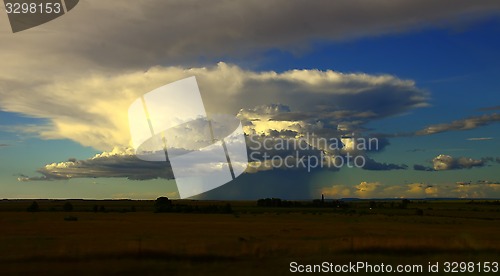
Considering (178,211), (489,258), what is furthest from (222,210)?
(489,258)

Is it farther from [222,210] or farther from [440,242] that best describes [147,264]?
[222,210]

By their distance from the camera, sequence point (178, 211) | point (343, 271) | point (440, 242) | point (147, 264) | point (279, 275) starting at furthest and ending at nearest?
point (178, 211) → point (440, 242) → point (147, 264) → point (343, 271) → point (279, 275)

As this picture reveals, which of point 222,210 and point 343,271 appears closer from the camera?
point 343,271

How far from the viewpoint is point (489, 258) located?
29.9m

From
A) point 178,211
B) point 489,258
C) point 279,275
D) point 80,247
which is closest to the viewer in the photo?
point 279,275

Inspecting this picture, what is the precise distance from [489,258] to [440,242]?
947 centimetres

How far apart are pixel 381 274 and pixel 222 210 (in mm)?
98224

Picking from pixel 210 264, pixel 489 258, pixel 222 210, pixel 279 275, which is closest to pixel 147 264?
pixel 210 264

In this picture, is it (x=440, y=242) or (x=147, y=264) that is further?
(x=440, y=242)

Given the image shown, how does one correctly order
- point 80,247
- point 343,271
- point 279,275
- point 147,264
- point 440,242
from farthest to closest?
point 440,242
point 80,247
point 147,264
point 343,271
point 279,275

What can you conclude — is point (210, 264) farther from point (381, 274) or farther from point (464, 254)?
point (464, 254)

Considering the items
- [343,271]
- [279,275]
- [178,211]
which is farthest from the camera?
[178,211]

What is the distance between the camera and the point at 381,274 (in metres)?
24.1

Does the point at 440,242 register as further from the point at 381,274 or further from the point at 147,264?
the point at 147,264
